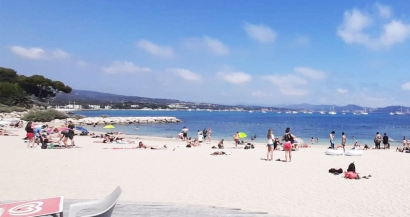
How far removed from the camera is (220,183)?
1018 cm

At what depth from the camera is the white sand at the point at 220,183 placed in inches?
310

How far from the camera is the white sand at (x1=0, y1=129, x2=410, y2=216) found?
7.88 metres

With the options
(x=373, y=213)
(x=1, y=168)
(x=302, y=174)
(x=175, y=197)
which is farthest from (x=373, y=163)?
(x=1, y=168)

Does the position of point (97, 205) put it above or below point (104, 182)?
above

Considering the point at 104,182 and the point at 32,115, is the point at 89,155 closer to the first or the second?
the point at 104,182

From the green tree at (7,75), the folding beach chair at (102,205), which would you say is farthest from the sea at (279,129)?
the green tree at (7,75)

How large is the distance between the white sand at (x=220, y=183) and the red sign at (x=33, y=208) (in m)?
3.17

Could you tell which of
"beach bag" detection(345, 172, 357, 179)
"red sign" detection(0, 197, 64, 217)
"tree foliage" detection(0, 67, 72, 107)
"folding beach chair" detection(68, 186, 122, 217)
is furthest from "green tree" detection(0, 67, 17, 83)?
"folding beach chair" detection(68, 186, 122, 217)

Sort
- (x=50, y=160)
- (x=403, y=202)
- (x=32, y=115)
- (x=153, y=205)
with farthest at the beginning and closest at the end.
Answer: (x=32, y=115) < (x=50, y=160) < (x=403, y=202) < (x=153, y=205)

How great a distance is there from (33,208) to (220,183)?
6224mm

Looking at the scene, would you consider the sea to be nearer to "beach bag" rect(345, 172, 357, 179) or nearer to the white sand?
the white sand

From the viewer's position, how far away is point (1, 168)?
39.5ft

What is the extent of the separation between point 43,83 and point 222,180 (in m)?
80.5

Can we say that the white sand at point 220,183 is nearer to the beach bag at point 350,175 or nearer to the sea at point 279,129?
the beach bag at point 350,175
